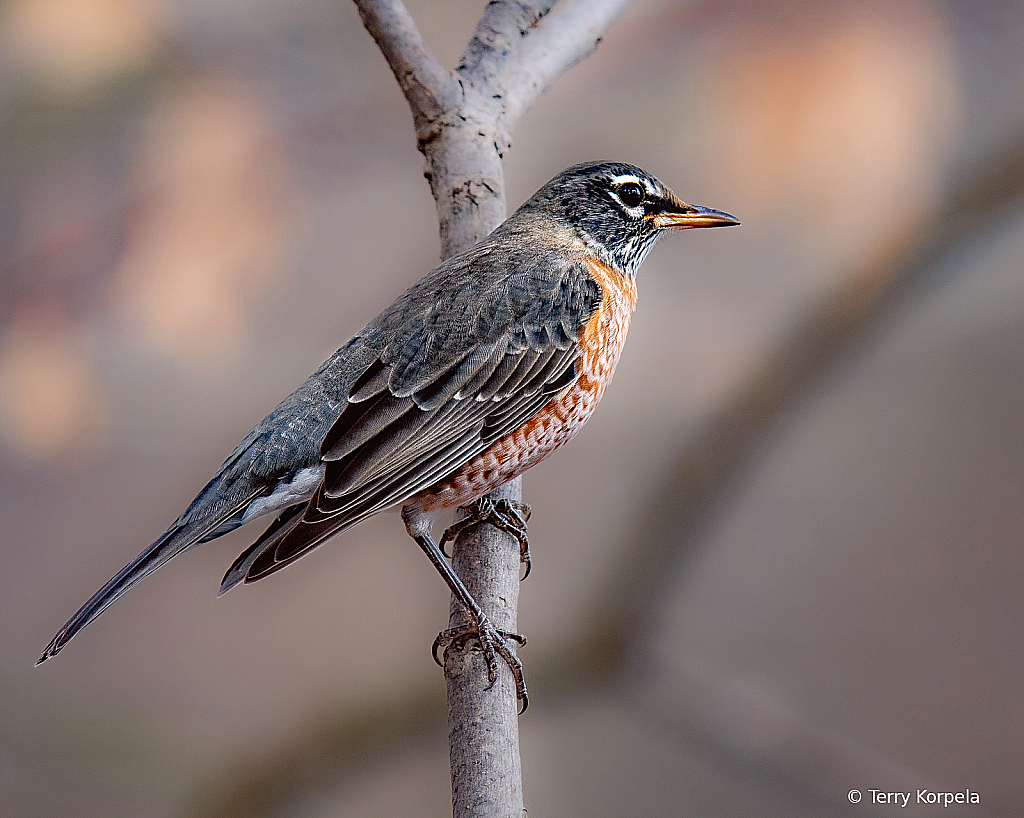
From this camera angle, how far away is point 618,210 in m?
2.78

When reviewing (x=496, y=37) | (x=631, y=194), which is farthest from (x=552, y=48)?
(x=631, y=194)

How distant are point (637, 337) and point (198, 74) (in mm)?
2833

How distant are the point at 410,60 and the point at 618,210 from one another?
894 millimetres

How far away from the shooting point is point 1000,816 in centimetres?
401

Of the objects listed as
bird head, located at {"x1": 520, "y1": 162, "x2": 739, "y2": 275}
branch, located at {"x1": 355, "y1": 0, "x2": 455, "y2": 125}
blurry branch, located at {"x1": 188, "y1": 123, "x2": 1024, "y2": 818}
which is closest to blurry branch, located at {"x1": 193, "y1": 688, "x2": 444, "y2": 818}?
blurry branch, located at {"x1": 188, "y1": 123, "x2": 1024, "y2": 818}

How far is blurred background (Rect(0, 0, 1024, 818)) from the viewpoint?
14.3ft

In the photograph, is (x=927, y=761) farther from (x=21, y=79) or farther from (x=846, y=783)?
(x=21, y=79)

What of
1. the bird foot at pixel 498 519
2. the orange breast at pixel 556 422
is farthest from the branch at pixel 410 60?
the bird foot at pixel 498 519

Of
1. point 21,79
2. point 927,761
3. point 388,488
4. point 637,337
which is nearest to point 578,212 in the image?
point 388,488

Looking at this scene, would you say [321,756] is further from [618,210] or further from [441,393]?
[618,210]

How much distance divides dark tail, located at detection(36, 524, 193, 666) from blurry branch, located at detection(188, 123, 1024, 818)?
2.72 m

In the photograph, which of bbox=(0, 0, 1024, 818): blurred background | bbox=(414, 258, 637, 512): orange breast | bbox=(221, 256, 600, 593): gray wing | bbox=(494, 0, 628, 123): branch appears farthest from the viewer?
bbox=(0, 0, 1024, 818): blurred background

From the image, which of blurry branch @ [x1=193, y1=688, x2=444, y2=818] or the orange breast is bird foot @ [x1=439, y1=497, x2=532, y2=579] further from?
blurry branch @ [x1=193, y1=688, x2=444, y2=818]

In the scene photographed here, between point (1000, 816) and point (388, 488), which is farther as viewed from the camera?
point (1000, 816)
